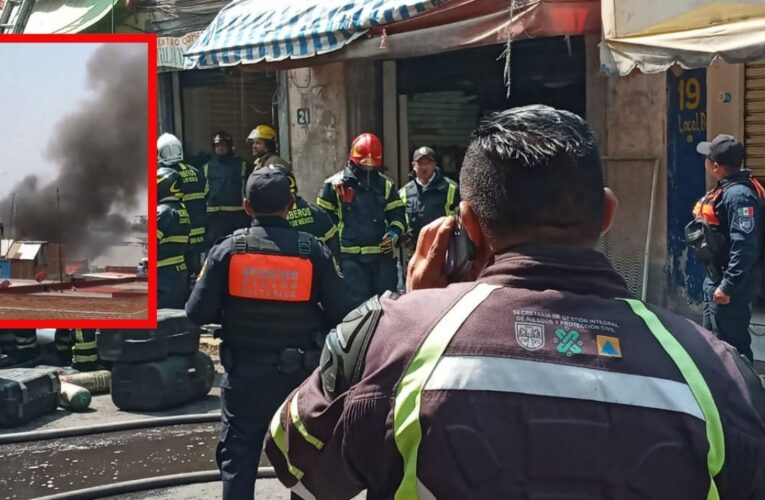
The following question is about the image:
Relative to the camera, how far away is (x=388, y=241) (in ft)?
26.4

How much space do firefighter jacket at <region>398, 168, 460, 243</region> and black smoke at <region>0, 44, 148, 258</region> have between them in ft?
11.0

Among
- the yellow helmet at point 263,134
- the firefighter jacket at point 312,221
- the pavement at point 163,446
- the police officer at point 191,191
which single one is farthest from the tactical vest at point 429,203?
the yellow helmet at point 263,134

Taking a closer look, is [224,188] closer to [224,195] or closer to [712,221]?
[224,195]

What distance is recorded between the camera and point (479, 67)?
1021cm

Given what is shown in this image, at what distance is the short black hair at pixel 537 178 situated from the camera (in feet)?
4.89

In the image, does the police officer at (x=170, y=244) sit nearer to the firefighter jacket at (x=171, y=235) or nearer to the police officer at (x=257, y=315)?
the firefighter jacket at (x=171, y=235)

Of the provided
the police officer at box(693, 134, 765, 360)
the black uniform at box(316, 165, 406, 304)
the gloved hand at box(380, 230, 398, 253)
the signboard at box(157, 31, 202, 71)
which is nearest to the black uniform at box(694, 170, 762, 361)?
the police officer at box(693, 134, 765, 360)

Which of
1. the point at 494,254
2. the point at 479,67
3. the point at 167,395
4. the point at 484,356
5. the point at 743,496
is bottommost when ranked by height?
the point at 167,395

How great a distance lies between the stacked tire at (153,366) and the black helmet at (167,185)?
1240mm

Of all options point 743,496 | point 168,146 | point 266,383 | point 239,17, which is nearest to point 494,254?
point 743,496

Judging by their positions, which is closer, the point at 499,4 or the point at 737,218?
the point at 737,218

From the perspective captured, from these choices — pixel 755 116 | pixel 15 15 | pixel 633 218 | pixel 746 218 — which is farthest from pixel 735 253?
pixel 15 15

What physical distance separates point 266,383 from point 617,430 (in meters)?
2.83

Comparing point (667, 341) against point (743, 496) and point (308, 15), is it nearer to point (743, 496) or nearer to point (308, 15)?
point (743, 496)
